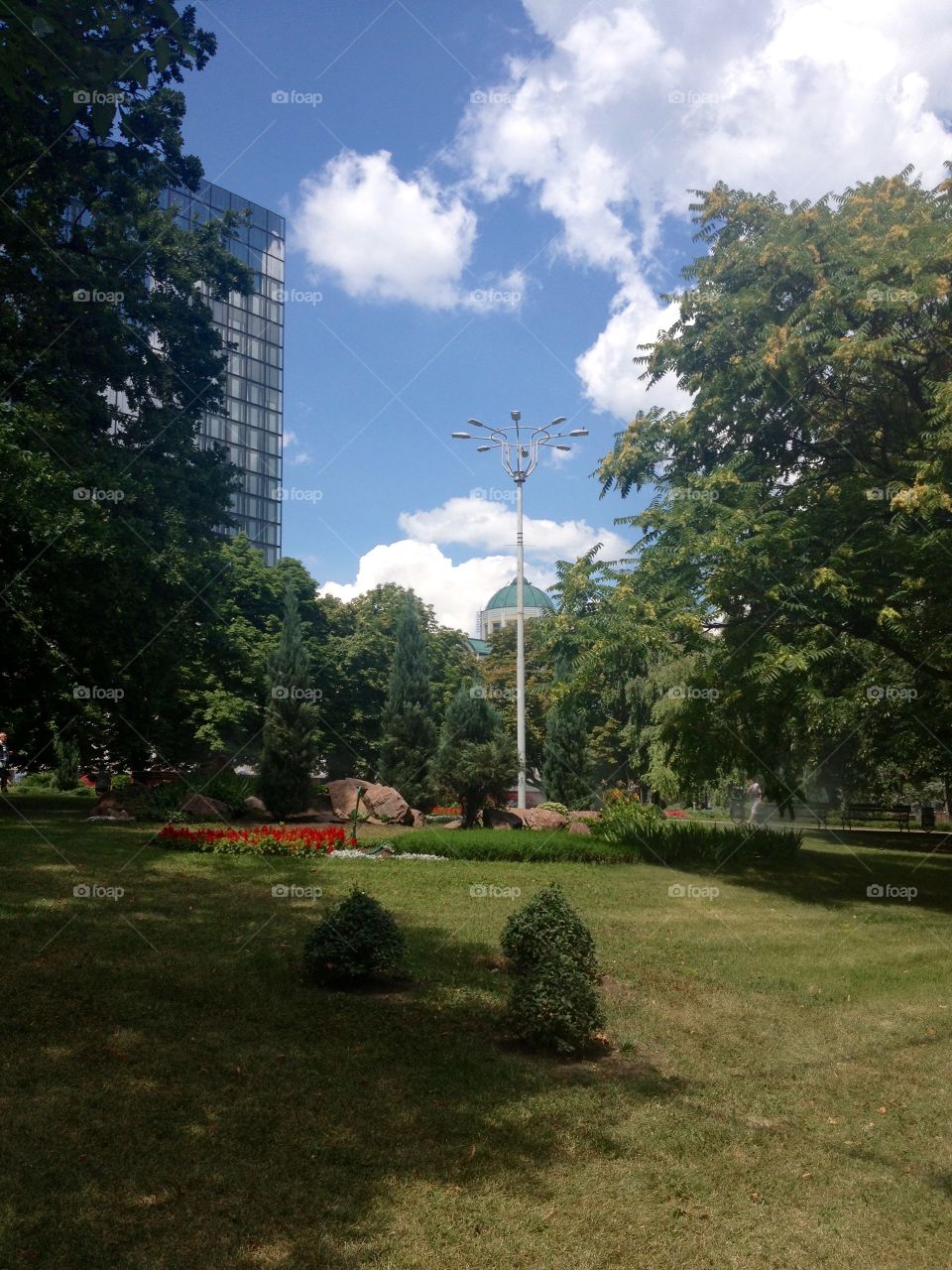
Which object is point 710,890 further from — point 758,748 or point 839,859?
point 839,859

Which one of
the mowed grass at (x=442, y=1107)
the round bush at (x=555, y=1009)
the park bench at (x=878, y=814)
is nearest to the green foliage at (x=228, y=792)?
the mowed grass at (x=442, y=1107)

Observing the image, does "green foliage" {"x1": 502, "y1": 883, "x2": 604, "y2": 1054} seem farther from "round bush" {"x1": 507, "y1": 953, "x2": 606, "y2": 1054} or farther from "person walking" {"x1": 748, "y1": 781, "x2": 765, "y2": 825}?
"person walking" {"x1": 748, "y1": 781, "x2": 765, "y2": 825}

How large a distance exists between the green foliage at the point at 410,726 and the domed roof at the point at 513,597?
43729 millimetres

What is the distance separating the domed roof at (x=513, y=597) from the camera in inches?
3031

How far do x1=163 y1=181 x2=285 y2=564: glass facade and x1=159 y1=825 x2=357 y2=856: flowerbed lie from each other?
86.5m

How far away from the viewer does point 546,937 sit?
8.24m

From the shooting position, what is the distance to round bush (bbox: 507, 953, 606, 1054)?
7.54 meters

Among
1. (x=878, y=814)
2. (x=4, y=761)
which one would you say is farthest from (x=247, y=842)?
(x=878, y=814)

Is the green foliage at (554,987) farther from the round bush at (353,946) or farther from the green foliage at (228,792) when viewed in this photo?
the green foliage at (228,792)

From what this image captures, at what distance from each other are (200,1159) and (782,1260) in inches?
123

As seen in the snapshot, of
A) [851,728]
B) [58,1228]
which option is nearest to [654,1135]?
[58,1228]

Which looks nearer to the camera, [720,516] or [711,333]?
[720,516]

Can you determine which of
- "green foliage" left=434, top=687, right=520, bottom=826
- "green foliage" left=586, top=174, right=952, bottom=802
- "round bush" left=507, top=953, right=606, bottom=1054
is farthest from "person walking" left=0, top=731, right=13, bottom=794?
"round bush" left=507, top=953, right=606, bottom=1054

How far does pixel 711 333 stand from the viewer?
58.7ft
